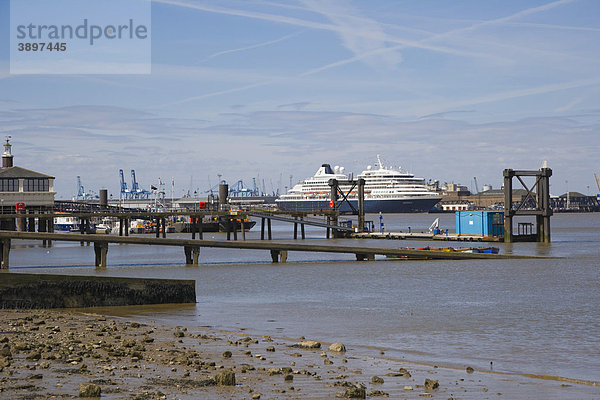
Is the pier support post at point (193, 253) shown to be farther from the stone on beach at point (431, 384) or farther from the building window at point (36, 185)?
the building window at point (36, 185)

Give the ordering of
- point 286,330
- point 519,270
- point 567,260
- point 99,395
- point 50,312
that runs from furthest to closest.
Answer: point 567,260
point 519,270
point 50,312
point 286,330
point 99,395

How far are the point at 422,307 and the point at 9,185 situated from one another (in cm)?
4884

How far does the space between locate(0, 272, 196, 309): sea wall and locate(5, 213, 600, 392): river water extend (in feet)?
1.86

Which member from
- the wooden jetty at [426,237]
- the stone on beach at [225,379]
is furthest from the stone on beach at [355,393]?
the wooden jetty at [426,237]

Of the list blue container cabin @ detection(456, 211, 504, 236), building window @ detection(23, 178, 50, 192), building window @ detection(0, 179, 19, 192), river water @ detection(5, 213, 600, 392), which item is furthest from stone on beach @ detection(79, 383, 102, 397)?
building window @ detection(23, 178, 50, 192)

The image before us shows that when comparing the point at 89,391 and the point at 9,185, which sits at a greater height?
the point at 9,185

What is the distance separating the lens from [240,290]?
1017 inches

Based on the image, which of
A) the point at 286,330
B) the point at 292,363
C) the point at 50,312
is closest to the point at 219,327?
the point at 286,330

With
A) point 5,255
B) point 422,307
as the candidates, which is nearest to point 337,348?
point 422,307

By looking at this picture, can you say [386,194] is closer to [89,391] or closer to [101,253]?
[101,253]

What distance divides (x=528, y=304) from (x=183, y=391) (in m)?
14.9

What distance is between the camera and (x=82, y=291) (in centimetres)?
1912

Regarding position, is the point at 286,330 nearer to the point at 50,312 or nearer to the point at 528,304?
the point at 50,312

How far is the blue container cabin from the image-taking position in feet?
189
